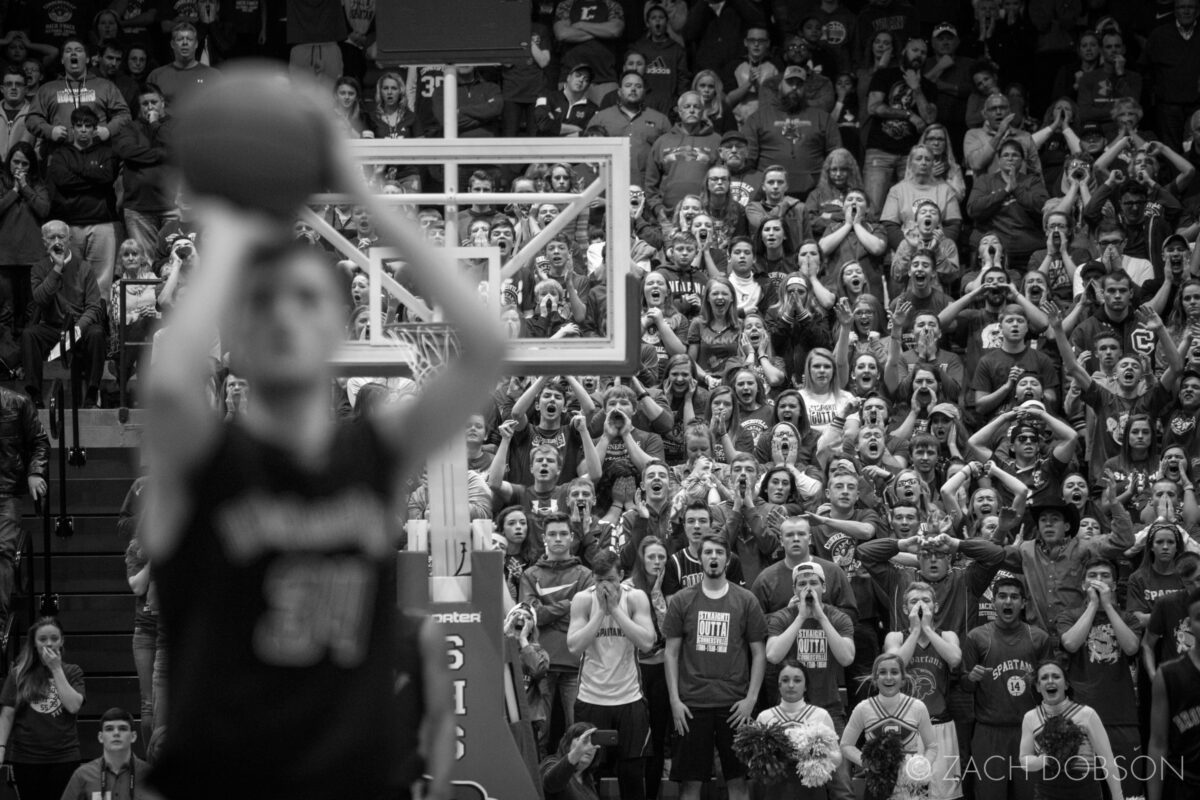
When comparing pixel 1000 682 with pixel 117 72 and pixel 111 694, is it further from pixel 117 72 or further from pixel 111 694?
pixel 117 72

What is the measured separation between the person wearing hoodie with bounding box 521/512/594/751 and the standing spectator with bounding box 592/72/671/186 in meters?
6.76

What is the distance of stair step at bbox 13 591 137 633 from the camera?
46.8 ft

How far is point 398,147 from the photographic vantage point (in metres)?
9.15

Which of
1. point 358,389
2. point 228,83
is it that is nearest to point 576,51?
point 358,389

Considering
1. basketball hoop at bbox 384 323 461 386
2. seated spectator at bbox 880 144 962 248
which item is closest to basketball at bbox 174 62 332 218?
basketball hoop at bbox 384 323 461 386

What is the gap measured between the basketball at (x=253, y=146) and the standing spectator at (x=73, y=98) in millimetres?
16470

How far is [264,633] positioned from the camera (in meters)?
2.45

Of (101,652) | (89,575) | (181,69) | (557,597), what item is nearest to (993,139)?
(557,597)

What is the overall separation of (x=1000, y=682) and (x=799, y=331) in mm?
4369

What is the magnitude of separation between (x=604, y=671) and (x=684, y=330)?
425 centimetres

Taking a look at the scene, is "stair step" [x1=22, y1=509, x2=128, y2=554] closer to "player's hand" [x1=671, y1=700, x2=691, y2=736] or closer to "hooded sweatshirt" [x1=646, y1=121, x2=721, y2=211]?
"player's hand" [x1=671, y1=700, x2=691, y2=736]

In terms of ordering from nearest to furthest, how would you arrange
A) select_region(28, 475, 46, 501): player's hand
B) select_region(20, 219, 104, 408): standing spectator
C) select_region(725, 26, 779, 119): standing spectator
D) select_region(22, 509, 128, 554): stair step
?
select_region(28, 475, 46, 501): player's hand, select_region(22, 509, 128, 554): stair step, select_region(20, 219, 104, 408): standing spectator, select_region(725, 26, 779, 119): standing spectator

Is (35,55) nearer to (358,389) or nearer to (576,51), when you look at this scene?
(576,51)

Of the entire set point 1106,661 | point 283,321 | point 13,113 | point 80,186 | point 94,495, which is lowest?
point 1106,661
